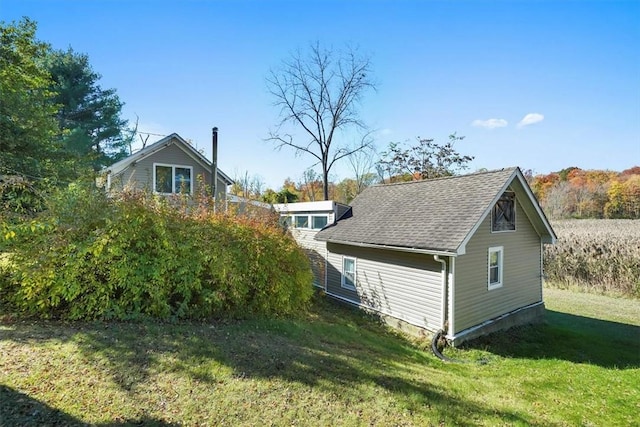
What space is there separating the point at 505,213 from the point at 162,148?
16.3 m

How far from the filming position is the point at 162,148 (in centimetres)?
1672

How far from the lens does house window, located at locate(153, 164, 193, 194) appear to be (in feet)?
54.1

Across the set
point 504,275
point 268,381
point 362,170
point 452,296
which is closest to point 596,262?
point 504,275

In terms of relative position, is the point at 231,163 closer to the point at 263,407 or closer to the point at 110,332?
the point at 110,332

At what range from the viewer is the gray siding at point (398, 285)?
340 inches

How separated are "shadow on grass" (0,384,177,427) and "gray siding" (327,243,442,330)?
23.4ft

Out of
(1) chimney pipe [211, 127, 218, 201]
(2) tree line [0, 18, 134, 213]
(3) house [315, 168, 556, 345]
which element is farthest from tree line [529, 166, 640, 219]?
(2) tree line [0, 18, 134, 213]

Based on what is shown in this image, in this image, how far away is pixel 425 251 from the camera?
8.27 metres

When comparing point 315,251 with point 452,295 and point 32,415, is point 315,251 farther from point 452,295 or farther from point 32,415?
point 32,415

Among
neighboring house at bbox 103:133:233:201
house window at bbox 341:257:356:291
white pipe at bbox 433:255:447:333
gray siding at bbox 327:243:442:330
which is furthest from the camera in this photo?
neighboring house at bbox 103:133:233:201

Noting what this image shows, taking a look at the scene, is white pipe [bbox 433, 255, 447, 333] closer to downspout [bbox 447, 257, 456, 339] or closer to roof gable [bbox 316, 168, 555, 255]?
downspout [bbox 447, 257, 456, 339]

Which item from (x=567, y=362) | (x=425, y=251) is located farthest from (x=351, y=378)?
(x=567, y=362)

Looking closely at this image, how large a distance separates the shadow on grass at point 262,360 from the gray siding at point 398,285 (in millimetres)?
2281

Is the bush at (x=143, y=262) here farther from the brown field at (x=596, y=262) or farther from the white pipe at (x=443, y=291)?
the brown field at (x=596, y=262)
